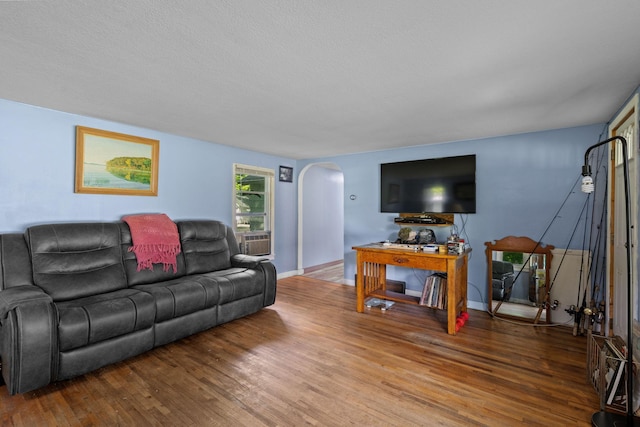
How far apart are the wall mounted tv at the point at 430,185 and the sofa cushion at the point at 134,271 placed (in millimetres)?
2994

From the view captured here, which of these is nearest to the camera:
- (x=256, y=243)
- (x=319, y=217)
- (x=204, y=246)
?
(x=204, y=246)

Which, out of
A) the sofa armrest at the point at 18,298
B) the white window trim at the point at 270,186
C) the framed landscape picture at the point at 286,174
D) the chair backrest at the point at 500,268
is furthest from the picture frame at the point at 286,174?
the sofa armrest at the point at 18,298

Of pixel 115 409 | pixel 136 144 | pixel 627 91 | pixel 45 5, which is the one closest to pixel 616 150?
pixel 627 91

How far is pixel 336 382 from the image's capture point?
2133 millimetres

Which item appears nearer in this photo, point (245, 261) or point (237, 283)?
point (237, 283)

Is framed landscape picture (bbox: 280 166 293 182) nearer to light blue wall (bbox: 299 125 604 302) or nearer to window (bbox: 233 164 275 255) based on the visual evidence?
window (bbox: 233 164 275 255)

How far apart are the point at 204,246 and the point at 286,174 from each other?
86.4 inches

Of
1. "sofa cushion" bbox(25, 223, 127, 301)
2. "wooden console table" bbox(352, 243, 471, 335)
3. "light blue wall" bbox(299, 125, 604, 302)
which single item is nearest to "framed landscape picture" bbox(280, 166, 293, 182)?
"light blue wall" bbox(299, 125, 604, 302)

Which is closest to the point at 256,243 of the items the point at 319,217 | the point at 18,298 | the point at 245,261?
the point at 245,261

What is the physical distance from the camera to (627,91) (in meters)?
2.31

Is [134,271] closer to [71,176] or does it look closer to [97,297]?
[97,297]

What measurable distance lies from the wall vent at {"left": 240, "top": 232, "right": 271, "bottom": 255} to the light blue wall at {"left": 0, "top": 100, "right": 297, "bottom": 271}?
1.59ft

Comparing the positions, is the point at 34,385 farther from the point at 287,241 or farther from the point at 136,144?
the point at 287,241

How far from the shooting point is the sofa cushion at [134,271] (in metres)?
3.02
